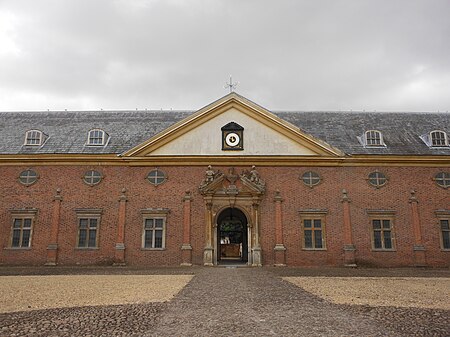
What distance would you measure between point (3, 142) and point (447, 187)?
27.5m

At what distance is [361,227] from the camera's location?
22766 mm

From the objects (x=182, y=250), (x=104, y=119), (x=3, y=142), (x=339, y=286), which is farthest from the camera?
(x=104, y=119)

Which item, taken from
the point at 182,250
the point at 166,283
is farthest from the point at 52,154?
the point at 166,283

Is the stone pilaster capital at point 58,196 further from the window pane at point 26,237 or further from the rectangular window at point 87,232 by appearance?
the window pane at point 26,237

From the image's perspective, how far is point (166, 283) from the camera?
13609 mm

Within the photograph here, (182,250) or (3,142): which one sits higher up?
(3,142)

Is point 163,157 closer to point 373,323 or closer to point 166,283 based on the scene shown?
point 166,283

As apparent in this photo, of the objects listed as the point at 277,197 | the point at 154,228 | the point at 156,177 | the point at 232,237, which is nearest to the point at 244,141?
the point at 277,197

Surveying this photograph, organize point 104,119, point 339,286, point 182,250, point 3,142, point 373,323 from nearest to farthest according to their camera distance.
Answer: point 373,323, point 339,286, point 182,250, point 3,142, point 104,119

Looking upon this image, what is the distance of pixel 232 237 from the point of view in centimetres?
4269

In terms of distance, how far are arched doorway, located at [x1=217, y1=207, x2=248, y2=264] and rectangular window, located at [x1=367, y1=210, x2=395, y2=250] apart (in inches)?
296

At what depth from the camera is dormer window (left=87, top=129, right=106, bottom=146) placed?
24750 mm

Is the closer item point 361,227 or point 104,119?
point 361,227

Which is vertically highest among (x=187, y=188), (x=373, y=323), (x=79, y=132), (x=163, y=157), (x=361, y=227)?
(x=79, y=132)
